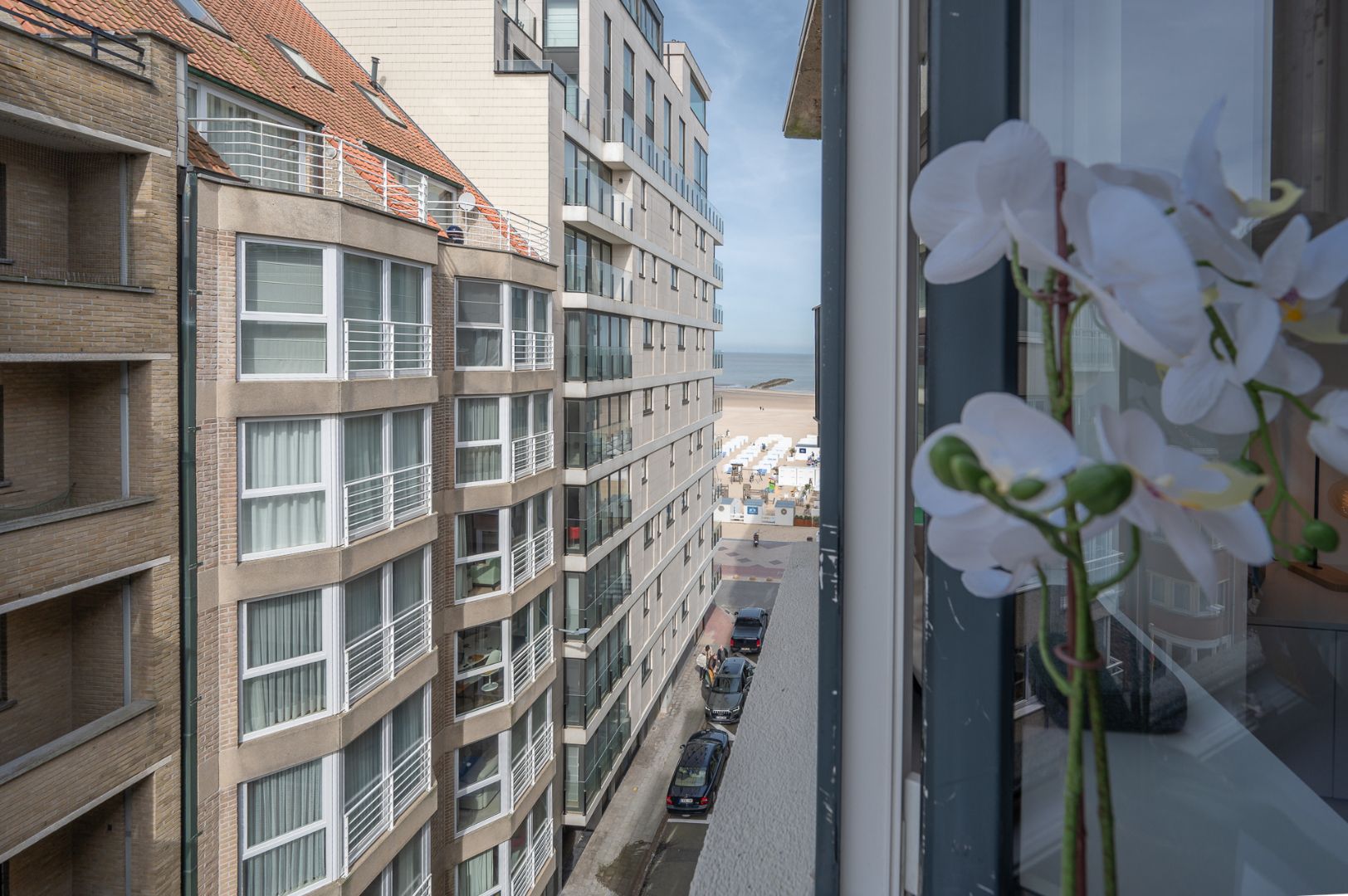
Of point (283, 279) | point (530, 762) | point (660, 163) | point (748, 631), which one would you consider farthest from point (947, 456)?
point (748, 631)

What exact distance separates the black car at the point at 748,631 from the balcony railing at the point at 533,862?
222 inches

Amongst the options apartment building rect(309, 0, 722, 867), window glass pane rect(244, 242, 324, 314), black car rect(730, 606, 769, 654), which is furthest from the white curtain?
black car rect(730, 606, 769, 654)

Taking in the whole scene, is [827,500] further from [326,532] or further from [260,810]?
[260,810]

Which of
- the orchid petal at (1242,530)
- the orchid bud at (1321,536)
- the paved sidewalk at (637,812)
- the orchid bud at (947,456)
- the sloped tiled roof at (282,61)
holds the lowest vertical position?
the paved sidewalk at (637,812)

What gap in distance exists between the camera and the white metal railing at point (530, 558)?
7.50m

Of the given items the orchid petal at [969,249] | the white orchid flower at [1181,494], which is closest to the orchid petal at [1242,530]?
the white orchid flower at [1181,494]

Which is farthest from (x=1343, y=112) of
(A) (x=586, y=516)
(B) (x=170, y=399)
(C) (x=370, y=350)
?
(A) (x=586, y=516)

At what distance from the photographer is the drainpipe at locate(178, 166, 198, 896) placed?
437 centimetres

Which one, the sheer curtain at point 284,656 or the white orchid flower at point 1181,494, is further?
the sheer curtain at point 284,656

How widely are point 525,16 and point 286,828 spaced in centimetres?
888

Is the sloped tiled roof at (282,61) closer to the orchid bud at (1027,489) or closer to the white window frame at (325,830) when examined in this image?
the white window frame at (325,830)

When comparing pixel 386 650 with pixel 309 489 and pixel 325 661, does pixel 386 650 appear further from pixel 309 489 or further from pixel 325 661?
pixel 309 489

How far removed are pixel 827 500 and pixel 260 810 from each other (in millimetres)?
5233

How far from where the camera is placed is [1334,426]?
0.29 m
